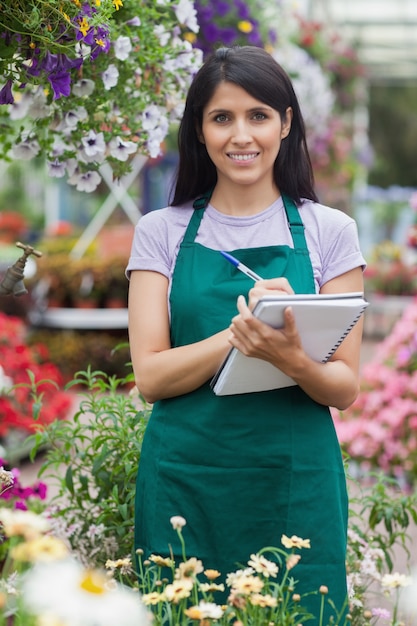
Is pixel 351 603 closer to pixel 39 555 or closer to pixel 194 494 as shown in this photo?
pixel 194 494

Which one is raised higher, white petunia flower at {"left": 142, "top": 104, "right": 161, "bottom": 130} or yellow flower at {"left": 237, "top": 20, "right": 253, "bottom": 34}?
yellow flower at {"left": 237, "top": 20, "right": 253, "bottom": 34}

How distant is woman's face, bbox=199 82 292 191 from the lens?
1975 millimetres

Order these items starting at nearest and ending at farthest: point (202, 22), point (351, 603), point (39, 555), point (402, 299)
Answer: point (39, 555) → point (351, 603) → point (202, 22) → point (402, 299)

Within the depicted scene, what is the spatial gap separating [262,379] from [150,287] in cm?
30

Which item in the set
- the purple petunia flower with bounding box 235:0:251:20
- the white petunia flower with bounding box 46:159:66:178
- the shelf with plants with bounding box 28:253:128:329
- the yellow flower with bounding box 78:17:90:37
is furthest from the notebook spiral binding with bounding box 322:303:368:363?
the shelf with plants with bounding box 28:253:128:329

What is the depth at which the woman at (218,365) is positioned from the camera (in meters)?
1.99

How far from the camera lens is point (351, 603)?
232cm

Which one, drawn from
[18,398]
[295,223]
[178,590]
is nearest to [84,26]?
[295,223]

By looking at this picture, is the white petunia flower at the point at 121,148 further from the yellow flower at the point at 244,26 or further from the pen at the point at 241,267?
the yellow flower at the point at 244,26

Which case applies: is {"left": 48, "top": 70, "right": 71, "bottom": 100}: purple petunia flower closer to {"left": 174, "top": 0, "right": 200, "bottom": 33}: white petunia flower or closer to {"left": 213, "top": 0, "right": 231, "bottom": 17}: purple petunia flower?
{"left": 174, "top": 0, "right": 200, "bottom": 33}: white petunia flower

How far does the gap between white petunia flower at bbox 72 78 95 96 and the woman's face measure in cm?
43

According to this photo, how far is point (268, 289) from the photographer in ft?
5.87

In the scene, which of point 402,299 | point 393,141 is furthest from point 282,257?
point 393,141

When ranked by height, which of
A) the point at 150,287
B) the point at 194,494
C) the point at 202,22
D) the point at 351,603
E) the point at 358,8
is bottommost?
the point at 351,603
